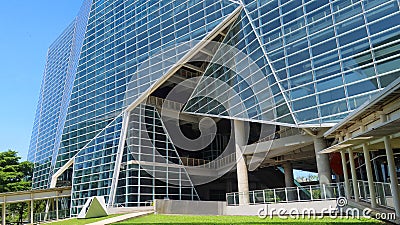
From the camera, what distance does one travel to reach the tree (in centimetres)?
4975

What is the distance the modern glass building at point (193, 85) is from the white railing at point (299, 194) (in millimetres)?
4053

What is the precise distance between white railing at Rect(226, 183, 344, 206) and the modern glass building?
4.05 meters

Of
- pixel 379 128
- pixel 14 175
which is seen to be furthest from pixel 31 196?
pixel 379 128

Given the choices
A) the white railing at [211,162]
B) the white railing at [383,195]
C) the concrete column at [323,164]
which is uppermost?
the white railing at [211,162]

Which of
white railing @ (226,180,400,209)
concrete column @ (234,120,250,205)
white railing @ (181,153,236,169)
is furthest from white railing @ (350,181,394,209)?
white railing @ (181,153,236,169)

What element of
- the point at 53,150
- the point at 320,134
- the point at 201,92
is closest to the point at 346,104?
the point at 320,134

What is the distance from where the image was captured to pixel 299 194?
78.3 feet

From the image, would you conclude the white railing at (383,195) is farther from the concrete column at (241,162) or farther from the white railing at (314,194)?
the concrete column at (241,162)

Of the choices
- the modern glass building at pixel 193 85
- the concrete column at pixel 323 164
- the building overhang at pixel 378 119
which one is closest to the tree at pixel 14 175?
the modern glass building at pixel 193 85

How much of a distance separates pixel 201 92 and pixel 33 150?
34.5 metres

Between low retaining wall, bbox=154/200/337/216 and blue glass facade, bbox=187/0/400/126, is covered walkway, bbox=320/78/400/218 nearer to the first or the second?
blue glass facade, bbox=187/0/400/126

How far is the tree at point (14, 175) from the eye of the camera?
4975 cm

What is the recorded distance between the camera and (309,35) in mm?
24891

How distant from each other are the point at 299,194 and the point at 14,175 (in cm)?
4306
